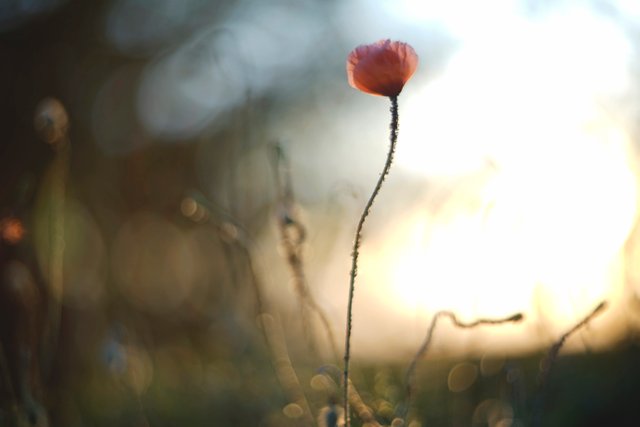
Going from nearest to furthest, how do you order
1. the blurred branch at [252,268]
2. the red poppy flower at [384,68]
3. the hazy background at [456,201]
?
1. the red poppy flower at [384,68]
2. the blurred branch at [252,268]
3. the hazy background at [456,201]

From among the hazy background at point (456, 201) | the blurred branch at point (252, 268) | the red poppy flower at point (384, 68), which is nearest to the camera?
the red poppy flower at point (384, 68)

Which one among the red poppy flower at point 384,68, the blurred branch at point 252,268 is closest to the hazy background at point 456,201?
the blurred branch at point 252,268

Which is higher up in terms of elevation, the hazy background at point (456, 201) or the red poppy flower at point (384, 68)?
the red poppy flower at point (384, 68)

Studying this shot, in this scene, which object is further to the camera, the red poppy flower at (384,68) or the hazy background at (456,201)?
the hazy background at (456,201)

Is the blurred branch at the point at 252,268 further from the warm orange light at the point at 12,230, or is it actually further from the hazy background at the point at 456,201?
the warm orange light at the point at 12,230

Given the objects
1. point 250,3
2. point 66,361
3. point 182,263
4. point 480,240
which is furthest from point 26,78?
point 480,240

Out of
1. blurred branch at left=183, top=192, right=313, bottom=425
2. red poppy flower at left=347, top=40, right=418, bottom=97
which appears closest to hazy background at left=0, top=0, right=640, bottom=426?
blurred branch at left=183, top=192, right=313, bottom=425

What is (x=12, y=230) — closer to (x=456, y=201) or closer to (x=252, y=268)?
(x=252, y=268)

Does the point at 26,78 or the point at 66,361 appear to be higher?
the point at 26,78

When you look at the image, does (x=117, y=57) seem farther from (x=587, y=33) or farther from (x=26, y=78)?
(x=587, y=33)
